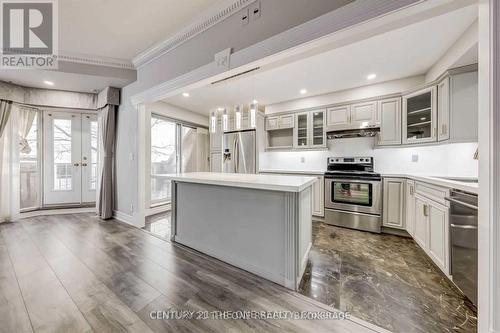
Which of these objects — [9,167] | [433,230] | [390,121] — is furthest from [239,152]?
[9,167]

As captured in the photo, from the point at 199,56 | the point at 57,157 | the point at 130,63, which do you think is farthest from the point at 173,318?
the point at 57,157

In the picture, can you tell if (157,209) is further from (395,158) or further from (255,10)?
(395,158)

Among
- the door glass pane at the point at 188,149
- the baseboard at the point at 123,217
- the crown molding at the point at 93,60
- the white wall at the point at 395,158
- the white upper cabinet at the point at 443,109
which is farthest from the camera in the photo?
the door glass pane at the point at 188,149

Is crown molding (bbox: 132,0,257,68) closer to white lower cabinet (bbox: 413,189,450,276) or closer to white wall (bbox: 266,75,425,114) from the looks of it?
white wall (bbox: 266,75,425,114)

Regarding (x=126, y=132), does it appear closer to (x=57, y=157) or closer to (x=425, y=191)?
(x=57, y=157)

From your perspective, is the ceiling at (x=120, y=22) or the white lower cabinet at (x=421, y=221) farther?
the white lower cabinet at (x=421, y=221)

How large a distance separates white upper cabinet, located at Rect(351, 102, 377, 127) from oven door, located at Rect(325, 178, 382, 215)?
1112mm

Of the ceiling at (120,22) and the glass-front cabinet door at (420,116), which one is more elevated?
the ceiling at (120,22)

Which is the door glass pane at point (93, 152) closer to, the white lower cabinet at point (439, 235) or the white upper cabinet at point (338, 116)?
the white upper cabinet at point (338, 116)

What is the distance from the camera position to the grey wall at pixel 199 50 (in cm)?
159

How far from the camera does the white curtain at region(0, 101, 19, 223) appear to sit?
336 cm

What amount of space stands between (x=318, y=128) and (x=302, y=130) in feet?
1.14

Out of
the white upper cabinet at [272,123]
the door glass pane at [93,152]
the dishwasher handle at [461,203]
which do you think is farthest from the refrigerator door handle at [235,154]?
the dishwasher handle at [461,203]

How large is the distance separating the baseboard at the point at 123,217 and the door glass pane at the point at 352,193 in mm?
3752
